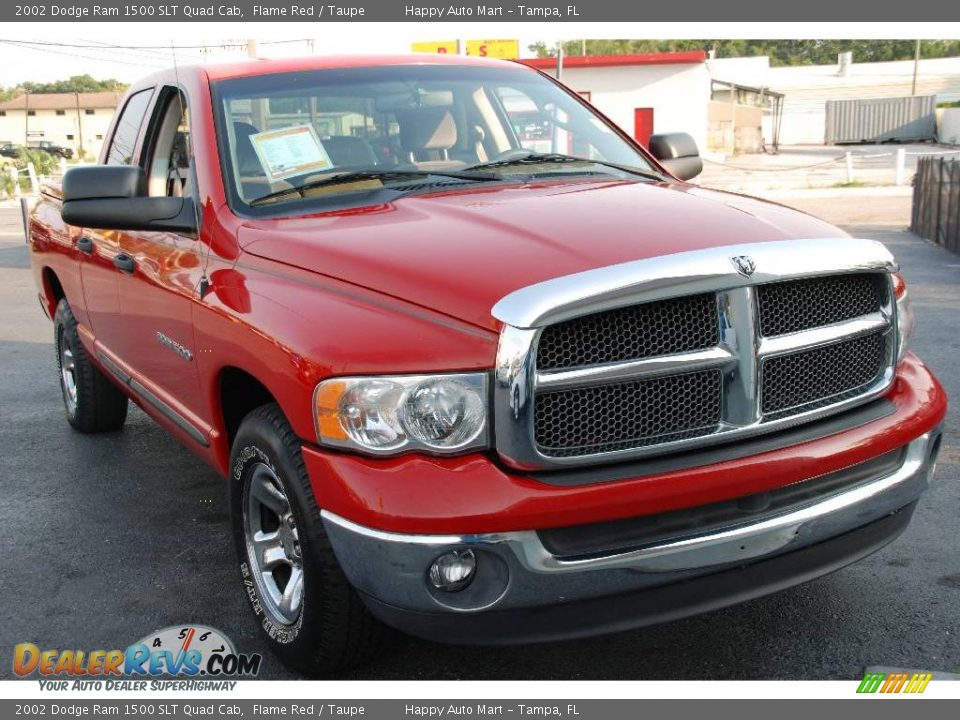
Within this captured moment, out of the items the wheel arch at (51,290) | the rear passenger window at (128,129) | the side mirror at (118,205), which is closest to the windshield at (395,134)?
the side mirror at (118,205)

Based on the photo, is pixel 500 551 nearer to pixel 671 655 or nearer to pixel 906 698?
pixel 671 655

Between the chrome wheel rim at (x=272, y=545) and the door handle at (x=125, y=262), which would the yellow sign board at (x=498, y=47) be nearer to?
the door handle at (x=125, y=262)

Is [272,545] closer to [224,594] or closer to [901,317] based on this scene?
[224,594]

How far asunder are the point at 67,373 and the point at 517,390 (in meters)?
4.34

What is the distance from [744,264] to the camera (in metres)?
2.64

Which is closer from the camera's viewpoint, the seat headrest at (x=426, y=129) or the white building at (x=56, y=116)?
the seat headrest at (x=426, y=129)

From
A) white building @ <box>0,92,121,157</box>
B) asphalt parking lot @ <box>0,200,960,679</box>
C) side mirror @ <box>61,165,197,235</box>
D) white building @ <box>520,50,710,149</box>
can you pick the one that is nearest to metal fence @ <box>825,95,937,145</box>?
white building @ <box>520,50,710,149</box>

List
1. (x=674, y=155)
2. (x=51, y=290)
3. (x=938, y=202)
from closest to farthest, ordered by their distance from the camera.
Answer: (x=674, y=155) < (x=51, y=290) < (x=938, y=202)

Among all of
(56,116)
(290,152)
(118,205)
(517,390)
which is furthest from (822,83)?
Answer: (56,116)

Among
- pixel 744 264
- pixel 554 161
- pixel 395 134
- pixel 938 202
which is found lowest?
pixel 938 202

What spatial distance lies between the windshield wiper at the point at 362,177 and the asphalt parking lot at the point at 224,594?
1.44 m

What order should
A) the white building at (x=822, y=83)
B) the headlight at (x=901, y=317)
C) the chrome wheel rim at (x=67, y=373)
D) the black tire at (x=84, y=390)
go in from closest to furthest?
the headlight at (x=901, y=317)
the black tire at (x=84, y=390)
the chrome wheel rim at (x=67, y=373)
the white building at (x=822, y=83)

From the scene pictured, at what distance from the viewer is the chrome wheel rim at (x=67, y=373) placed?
5.77 m

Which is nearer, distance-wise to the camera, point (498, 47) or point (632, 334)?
point (632, 334)
